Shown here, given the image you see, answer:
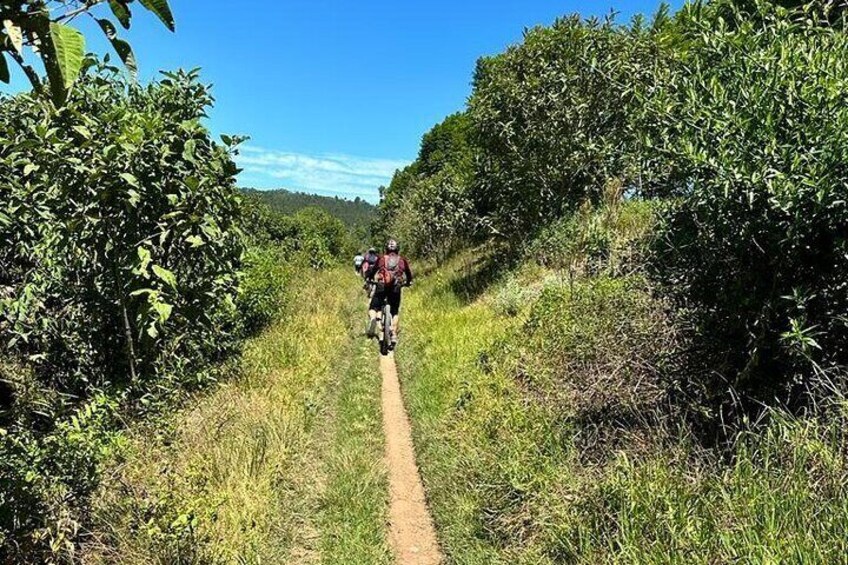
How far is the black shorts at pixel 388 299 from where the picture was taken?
11531 millimetres

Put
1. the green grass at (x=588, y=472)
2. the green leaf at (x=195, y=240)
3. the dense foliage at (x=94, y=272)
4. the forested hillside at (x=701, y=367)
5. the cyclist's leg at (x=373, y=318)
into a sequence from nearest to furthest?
the green grass at (x=588, y=472), the forested hillside at (x=701, y=367), the dense foliage at (x=94, y=272), the green leaf at (x=195, y=240), the cyclist's leg at (x=373, y=318)

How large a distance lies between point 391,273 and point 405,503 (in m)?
6.18

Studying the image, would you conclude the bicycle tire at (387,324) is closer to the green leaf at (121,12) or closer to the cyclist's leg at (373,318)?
the cyclist's leg at (373,318)

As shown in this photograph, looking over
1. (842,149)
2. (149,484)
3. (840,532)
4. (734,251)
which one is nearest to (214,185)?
(149,484)

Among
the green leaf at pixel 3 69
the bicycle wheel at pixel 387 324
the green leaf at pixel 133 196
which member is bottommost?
the bicycle wheel at pixel 387 324

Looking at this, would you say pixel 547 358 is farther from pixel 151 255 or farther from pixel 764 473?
pixel 151 255

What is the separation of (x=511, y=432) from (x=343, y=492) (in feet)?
5.73

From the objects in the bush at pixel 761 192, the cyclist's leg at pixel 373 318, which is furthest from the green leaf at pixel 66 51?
the cyclist's leg at pixel 373 318

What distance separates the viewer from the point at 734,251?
14.4 feet

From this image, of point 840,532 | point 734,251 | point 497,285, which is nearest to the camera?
point 840,532

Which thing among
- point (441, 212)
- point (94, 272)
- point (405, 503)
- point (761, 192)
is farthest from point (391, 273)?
point (441, 212)

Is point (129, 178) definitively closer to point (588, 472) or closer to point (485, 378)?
point (588, 472)

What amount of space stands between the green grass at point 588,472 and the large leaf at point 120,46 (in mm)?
3355

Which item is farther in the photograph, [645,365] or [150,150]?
[645,365]
